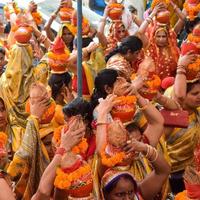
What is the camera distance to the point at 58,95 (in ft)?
21.5

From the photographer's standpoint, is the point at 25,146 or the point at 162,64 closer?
the point at 25,146

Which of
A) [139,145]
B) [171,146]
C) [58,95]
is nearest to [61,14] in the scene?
[58,95]

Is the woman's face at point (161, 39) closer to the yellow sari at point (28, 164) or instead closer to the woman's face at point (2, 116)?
the woman's face at point (2, 116)

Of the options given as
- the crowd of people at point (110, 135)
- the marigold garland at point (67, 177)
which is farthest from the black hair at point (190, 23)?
the marigold garland at point (67, 177)

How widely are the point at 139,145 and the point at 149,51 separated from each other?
3.74 metres

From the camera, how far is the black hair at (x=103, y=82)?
4934mm

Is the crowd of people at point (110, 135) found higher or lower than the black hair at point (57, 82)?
higher

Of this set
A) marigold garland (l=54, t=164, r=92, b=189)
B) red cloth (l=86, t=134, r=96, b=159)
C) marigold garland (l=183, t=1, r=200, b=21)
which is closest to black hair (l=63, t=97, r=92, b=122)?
red cloth (l=86, t=134, r=96, b=159)

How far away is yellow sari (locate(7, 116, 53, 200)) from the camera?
16.0 feet

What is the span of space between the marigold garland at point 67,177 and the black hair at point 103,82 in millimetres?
1019

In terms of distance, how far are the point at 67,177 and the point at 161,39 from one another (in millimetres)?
4318

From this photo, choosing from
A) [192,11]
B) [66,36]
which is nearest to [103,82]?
[192,11]

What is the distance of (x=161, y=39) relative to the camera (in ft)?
26.3

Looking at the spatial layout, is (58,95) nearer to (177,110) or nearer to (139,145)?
(177,110)
